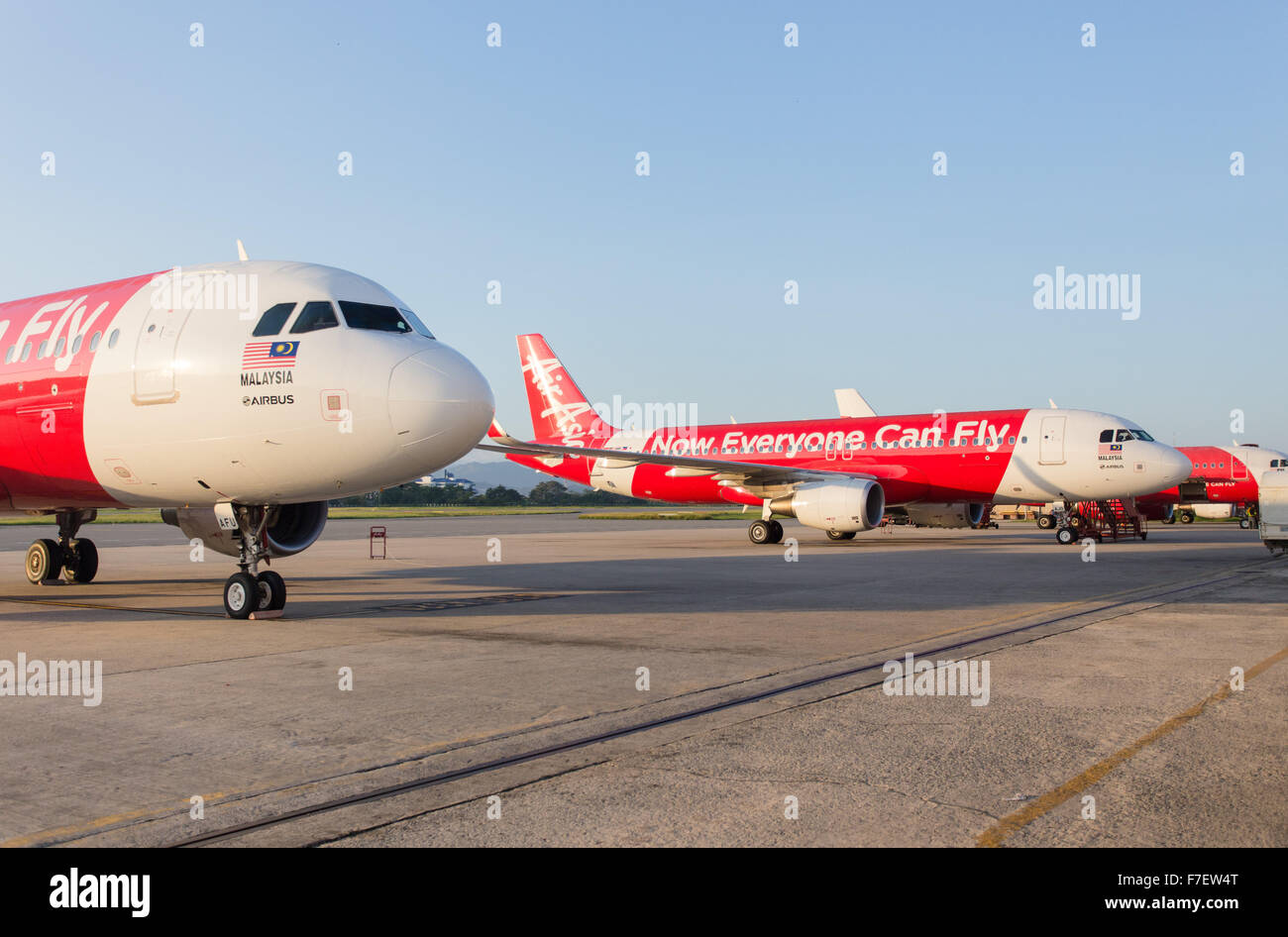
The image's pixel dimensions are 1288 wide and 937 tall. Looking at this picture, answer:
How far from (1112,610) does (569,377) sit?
26330 mm

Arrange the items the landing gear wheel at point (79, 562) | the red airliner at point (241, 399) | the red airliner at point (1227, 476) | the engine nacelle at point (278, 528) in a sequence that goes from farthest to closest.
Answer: the red airliner at point (1227, 476) < the landing gear wheel at point (79, 562) < the engine nacelle at point (278, 528) < the red airliner at point (241, 399)

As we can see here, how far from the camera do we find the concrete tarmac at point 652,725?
424 centimetres

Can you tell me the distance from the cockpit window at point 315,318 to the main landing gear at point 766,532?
66.0 ft

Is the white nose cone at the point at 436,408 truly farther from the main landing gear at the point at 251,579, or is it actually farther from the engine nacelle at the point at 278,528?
the engine nacelle at the point at 278,528

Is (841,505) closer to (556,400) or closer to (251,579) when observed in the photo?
(556,400)

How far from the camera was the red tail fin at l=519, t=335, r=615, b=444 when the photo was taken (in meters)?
36.1

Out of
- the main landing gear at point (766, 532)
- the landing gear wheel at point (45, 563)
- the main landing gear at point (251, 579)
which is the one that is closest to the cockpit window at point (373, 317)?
the main landing gear at point (251, 579)

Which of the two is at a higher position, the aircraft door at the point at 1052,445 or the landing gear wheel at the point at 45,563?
the aircraft door at the point at 1052,445

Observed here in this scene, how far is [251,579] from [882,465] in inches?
850

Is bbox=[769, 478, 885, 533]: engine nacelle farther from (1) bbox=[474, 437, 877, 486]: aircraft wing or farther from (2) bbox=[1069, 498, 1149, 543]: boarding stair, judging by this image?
(2) bbox=[1069, 498, 1149, 543]: boarding stair

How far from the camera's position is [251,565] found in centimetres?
1178
